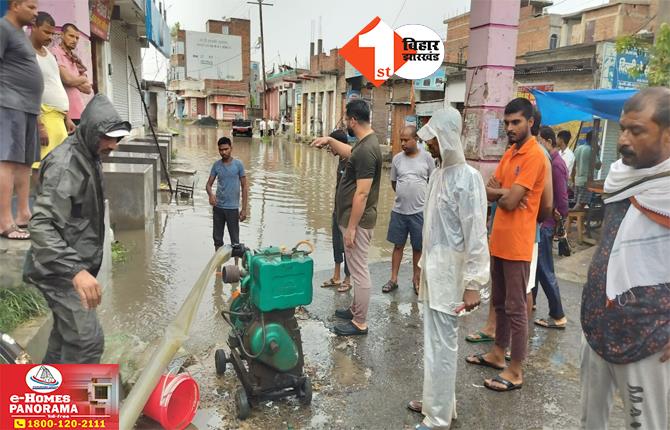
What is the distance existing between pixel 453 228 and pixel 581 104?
550cm

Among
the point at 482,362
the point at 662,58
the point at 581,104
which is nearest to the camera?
the point at 482,362

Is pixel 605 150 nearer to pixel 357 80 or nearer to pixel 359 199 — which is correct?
pixel 359 199

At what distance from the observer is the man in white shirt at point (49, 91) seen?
415 centimetres

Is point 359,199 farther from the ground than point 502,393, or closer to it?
farther from the ground

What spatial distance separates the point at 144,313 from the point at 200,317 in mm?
532

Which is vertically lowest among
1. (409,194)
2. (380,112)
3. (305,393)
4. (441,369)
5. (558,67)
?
(305,393)

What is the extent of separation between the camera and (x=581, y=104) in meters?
7.20

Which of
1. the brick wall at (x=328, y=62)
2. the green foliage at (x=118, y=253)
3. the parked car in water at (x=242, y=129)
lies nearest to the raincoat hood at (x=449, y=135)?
the green foliage at (x=118, y=253)

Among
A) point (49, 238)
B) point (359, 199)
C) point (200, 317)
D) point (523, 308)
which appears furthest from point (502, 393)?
point (49, 238)

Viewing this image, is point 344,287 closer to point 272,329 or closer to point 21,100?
point 272,329

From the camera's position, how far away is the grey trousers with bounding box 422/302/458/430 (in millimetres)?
2898

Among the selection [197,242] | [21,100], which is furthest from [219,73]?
[21,100]

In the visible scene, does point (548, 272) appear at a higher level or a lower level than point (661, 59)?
lower

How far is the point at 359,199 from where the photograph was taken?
4.06 m
